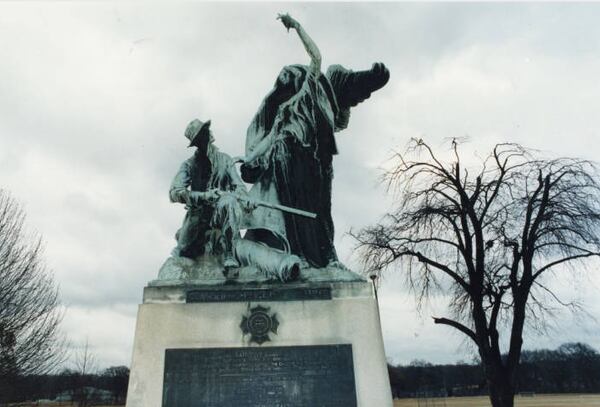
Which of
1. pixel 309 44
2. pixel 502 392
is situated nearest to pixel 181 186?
pixel 309 44

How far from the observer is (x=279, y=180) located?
254 inches

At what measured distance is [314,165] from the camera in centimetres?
662

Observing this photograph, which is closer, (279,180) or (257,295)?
(257,295)

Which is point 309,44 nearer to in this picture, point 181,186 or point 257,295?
point 181,186

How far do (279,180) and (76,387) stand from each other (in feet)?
122

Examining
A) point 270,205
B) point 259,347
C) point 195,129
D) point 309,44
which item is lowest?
point 259,347

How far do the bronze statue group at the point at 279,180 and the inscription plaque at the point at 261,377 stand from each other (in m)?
0.91

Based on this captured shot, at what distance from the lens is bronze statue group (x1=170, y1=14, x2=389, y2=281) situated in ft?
18.5

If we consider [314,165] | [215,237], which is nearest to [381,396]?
[215,237]

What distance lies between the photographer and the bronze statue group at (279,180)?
18.5 feet

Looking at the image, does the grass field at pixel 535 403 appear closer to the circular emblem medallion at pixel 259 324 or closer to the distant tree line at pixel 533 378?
the distant tree line at pixel 533 378

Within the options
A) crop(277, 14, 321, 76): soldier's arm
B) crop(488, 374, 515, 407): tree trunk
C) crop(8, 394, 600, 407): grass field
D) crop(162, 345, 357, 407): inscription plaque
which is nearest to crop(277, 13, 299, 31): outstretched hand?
crop(277, 14, 321, 76): soldier's arm

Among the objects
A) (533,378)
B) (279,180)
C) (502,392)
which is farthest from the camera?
(533,378)

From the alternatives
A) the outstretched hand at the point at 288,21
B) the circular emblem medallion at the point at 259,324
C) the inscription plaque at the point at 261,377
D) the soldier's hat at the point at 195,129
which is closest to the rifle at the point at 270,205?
the soldier's hat at the point at 195,129
